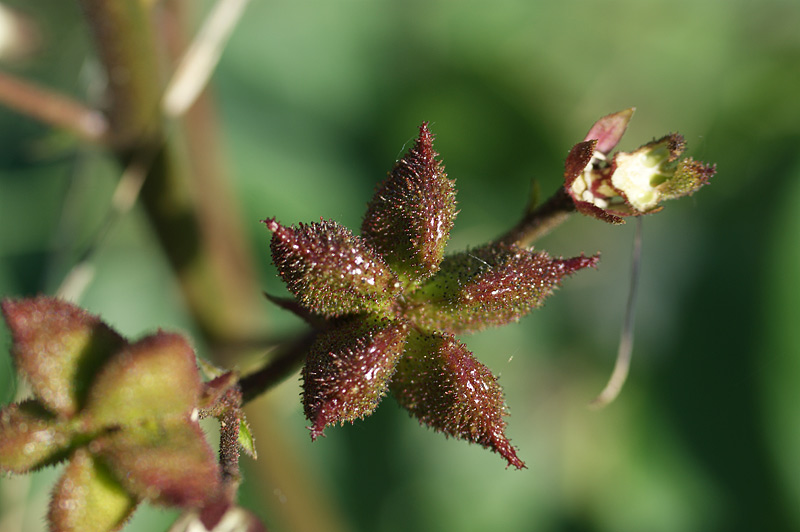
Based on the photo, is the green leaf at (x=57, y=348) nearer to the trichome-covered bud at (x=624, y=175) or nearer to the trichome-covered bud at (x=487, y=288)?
the trichome-covered bud at (x=487, y=288)

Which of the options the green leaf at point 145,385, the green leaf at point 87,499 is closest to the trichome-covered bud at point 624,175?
the green leaf at point 145,385

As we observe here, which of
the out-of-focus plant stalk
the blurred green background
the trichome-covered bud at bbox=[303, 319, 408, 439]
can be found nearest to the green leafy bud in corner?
the trichome-covered bud at bbox=[303, 319, 408, 439]

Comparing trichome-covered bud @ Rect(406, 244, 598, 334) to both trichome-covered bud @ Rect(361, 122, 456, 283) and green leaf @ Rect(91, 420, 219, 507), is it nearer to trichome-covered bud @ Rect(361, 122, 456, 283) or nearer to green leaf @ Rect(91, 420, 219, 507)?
trichome-covered bud @ Rect(361, 122, 456, 283)

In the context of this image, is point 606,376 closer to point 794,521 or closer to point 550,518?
point 550,518

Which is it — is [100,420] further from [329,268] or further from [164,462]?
[329,268]

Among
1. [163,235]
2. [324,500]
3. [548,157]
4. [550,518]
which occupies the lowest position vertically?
[324,500]

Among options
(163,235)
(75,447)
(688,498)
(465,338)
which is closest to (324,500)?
(465,338)

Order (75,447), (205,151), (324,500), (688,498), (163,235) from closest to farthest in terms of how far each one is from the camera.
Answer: (75,447), (163,235), (205,151), (324,500), (688,498)
